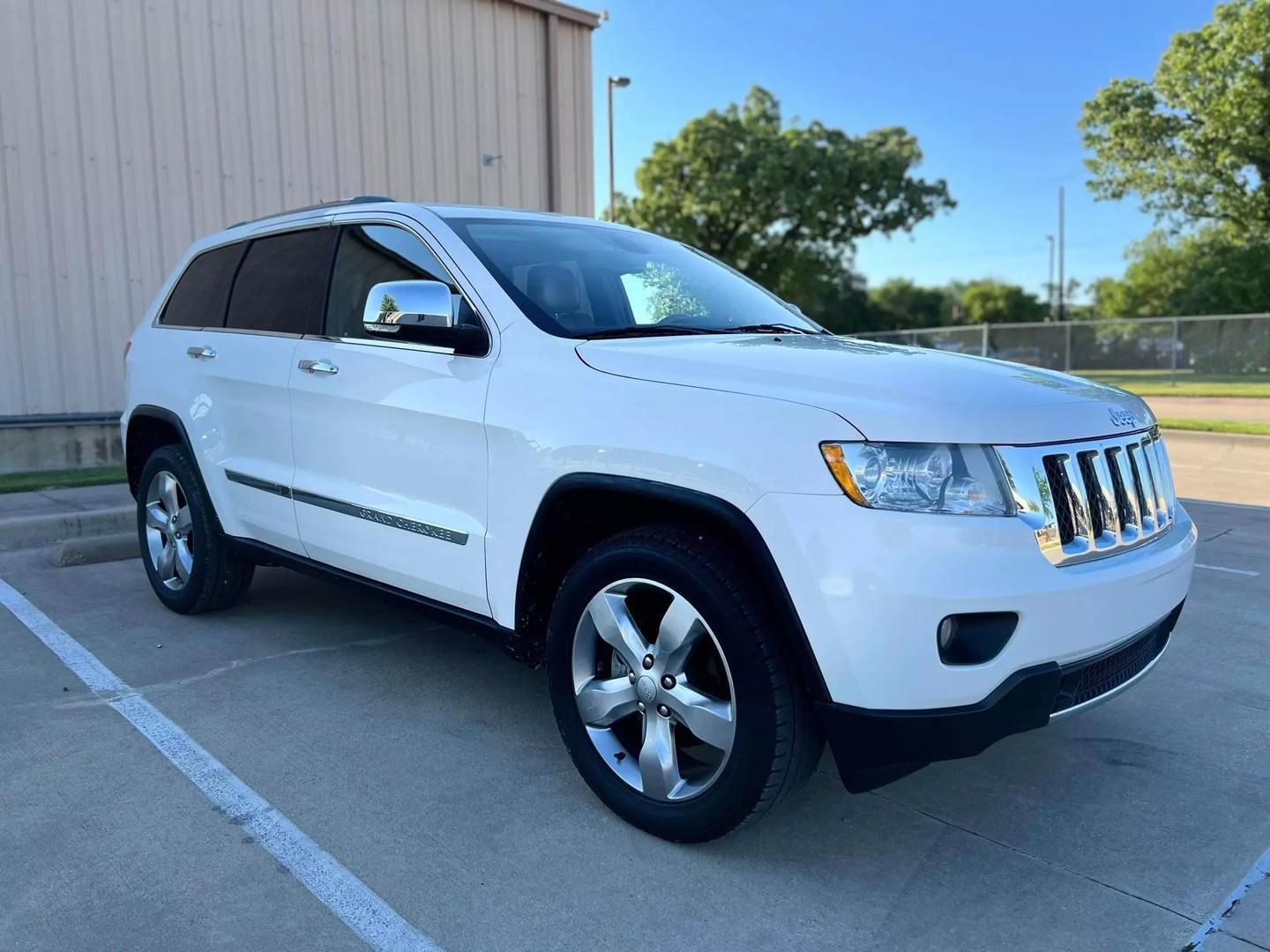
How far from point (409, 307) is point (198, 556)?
2.19 meters

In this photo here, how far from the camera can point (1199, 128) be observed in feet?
90.7

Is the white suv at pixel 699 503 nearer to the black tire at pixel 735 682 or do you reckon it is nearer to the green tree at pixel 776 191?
the black tire at pixel 735 682

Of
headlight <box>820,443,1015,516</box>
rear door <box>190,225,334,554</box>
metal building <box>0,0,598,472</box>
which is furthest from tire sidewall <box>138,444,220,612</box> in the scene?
metal building <box>0,0,598,472</box>

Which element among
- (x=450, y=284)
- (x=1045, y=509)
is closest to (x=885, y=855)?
(x=1045, y=509)

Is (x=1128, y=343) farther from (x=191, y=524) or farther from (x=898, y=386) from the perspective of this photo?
(x=898, y=386)

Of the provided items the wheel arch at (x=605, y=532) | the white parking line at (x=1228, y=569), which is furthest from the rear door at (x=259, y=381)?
the white parking line at (x=1228, y=569)

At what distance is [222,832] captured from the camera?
9.27 ft

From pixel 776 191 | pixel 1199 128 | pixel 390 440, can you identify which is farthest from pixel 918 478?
pixel 776 191

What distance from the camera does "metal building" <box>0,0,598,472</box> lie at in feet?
30.5

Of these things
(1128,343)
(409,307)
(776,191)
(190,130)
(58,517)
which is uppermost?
(776,191)

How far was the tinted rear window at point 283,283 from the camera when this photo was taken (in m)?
4.09

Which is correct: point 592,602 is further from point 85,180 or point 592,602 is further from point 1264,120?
point 1264,120

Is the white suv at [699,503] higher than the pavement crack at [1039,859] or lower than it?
higher

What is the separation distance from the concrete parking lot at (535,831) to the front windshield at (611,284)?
155 centimetres
